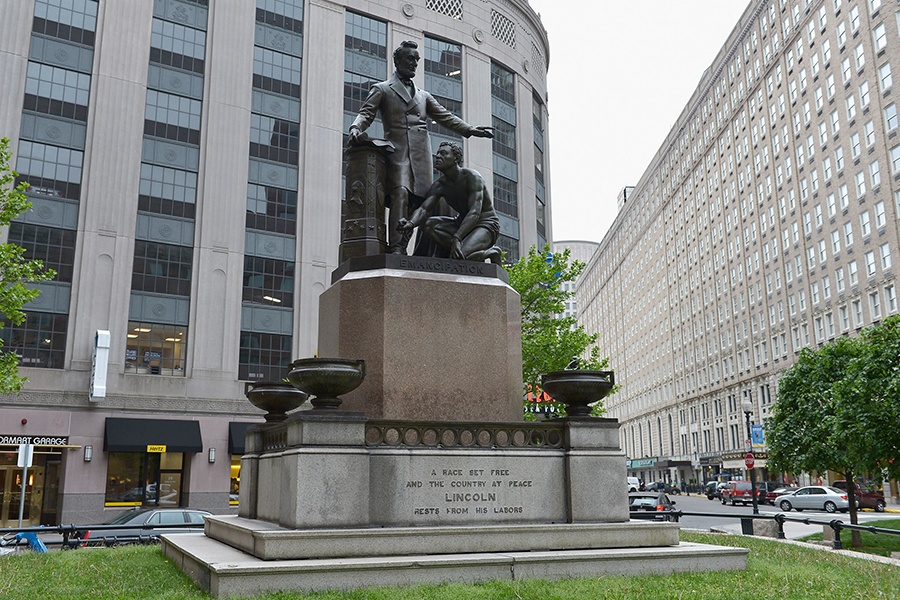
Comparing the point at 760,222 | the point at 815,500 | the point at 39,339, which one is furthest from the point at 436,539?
the point at 760,222

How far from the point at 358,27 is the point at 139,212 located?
17748mm

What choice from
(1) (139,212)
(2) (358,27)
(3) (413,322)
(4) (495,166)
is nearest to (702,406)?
(4) (495,166)

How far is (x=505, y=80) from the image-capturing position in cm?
5291

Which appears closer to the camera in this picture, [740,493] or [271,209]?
[271,209]

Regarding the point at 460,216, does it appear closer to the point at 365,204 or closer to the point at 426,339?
the point at 365,204

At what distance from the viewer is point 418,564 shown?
8.27 metres

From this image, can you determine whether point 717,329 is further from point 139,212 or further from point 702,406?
point 139,212

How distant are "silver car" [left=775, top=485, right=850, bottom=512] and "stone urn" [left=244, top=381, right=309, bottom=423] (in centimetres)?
4625

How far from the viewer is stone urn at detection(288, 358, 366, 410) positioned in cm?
923

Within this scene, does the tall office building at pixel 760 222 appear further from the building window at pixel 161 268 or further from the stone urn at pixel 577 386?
the stone urn at pixel 577 386

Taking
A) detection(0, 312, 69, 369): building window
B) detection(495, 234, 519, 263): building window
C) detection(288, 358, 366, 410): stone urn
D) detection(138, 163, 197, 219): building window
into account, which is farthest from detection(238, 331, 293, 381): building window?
detection(288, 358, 366, 410): stone urn

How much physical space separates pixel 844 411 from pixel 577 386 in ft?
62.1

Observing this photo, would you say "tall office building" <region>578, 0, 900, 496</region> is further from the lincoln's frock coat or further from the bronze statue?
the lincoln's frock coat

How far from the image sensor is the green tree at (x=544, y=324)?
37.0 meters
